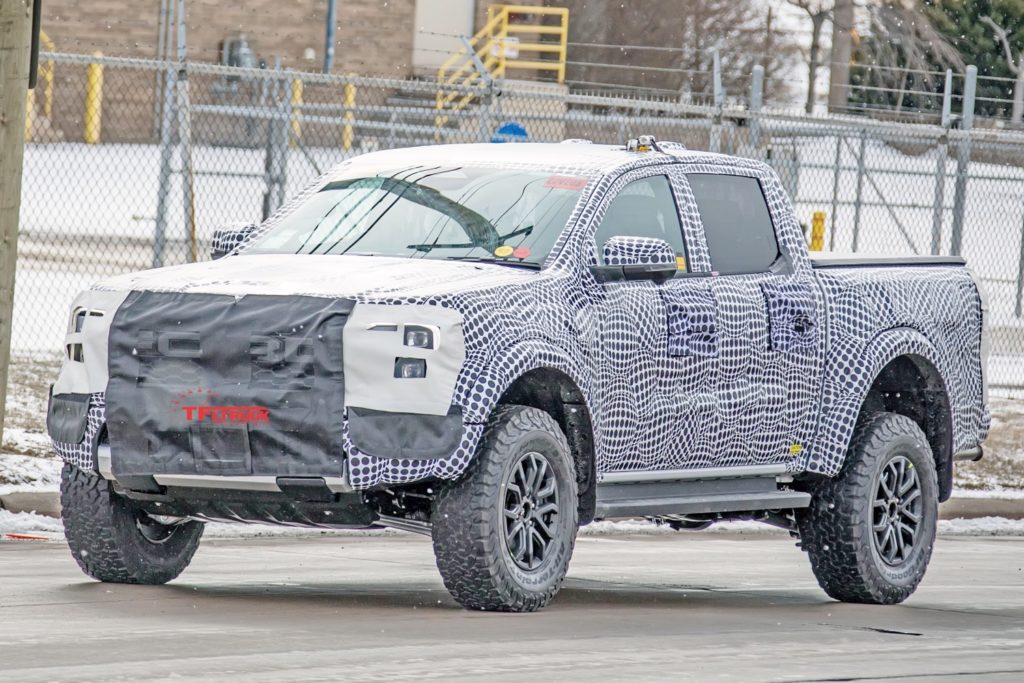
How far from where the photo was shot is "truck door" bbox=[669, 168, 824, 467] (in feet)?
29.5

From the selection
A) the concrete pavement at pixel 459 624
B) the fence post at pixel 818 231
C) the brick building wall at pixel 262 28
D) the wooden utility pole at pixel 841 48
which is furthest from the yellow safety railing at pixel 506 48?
the concrete pavement at pixel 459 624

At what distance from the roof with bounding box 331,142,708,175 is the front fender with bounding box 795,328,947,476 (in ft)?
3.89

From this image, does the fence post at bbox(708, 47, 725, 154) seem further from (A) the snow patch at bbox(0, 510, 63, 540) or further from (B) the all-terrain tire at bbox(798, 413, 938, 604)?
(A) the snow patch at bbox(0, 510, 63, 540)

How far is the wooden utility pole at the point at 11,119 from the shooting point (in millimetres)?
9578

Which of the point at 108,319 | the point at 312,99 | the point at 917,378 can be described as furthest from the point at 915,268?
the point at 312,99

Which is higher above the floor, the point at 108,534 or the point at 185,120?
the point at 185,120

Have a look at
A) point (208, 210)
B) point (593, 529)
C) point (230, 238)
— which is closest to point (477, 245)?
point (230, 238)

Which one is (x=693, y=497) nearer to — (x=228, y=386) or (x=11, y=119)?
(x=228, y=386)

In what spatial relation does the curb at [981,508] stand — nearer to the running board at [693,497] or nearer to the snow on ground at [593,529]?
the snow on ground at [593,529]

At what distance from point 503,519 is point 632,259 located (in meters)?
1.30

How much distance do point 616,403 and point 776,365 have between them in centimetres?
110

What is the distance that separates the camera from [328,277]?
786cm

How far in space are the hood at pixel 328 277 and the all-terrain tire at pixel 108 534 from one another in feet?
2.79

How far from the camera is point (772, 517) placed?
971 cm
